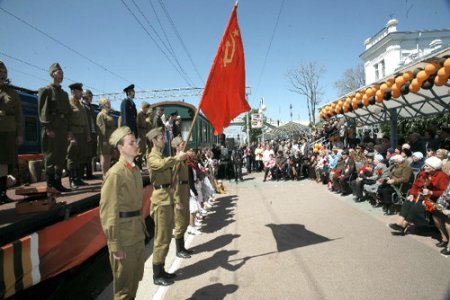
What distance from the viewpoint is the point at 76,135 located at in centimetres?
544

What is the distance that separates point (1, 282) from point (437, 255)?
5.62m

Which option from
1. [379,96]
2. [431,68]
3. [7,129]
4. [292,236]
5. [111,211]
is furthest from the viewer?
[379,96]

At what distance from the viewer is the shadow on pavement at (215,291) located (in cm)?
381

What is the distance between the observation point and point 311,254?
5.08 m

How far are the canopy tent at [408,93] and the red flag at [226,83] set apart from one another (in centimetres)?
480

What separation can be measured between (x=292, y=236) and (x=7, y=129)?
505cm

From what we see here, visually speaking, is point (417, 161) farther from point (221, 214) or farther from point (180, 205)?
point (180, 205)

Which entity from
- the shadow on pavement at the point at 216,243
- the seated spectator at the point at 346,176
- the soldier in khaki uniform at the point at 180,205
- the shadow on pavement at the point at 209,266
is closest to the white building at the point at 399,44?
the seated spectator at the point at 346,176

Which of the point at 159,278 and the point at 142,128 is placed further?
the point at 142,128

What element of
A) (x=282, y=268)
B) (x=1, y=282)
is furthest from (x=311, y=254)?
(x=1, y=282)

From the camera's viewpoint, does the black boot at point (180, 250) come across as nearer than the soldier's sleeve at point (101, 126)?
Yes

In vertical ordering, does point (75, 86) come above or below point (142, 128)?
above

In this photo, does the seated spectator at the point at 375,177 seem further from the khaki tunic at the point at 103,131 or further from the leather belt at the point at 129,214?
the leather belt at the point at 129,214

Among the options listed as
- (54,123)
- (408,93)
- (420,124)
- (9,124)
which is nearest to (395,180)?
(408,93)
